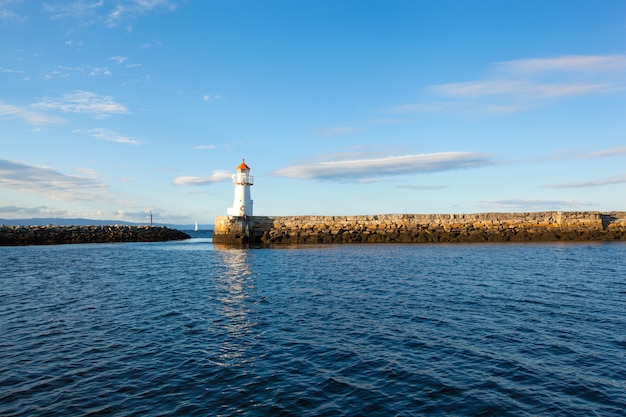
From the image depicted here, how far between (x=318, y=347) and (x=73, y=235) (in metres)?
63.9

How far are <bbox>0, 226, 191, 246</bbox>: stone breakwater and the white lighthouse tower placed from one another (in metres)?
25.0

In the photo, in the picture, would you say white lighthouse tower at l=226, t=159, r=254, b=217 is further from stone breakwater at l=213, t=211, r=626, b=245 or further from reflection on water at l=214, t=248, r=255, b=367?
reflection on water at l=214, t=248, r=255, b=367

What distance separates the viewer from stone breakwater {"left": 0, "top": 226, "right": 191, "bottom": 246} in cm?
6003

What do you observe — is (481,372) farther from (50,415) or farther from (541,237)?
(541,237)

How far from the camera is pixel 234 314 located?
50.0 ft

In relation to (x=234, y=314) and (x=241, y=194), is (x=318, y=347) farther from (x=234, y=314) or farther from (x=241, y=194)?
(x=241, y=194)

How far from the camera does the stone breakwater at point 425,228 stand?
49188mm

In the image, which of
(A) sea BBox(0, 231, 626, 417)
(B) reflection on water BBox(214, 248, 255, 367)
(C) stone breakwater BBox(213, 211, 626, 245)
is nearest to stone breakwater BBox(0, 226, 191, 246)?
(C) stone breakwater BBox(213, 211, 626, 245)

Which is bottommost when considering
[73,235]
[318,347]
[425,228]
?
[318,347]

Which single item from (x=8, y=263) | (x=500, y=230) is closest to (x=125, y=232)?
(x=8, y=263)

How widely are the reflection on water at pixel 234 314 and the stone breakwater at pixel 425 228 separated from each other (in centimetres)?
2272

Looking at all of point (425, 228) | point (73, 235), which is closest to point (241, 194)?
point (425, 228)

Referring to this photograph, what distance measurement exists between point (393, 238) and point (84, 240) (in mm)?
46997

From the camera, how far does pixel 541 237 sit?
161 ft
